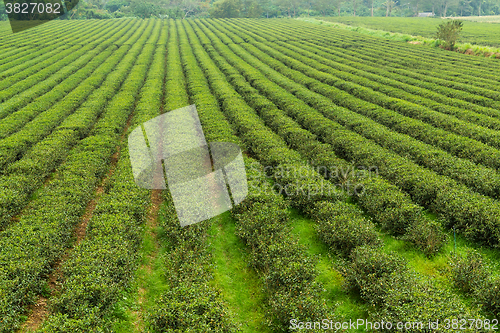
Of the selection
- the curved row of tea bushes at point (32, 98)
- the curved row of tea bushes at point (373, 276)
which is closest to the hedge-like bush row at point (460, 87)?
the curved row of tea bushes at point (373, 276)

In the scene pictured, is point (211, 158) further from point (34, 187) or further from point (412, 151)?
point (412, 151)

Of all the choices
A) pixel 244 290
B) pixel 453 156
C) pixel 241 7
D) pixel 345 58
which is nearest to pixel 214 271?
pixel 244 290

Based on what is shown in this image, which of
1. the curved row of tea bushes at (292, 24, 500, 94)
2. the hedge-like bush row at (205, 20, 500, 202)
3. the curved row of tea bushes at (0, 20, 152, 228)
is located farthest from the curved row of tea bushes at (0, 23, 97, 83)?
the curved row of tea bushes at (292, 24, 500, 94)

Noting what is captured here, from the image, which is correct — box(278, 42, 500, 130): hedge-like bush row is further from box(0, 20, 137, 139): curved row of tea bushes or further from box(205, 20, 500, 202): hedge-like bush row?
box(0, 20, 137, 139): curved row of tea bushes

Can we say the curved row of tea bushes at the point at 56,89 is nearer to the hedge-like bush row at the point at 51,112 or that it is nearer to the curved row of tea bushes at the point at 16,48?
the hedge-like bush row at the point at 51,112

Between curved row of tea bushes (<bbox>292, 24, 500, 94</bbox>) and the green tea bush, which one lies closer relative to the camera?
the green tea bush
